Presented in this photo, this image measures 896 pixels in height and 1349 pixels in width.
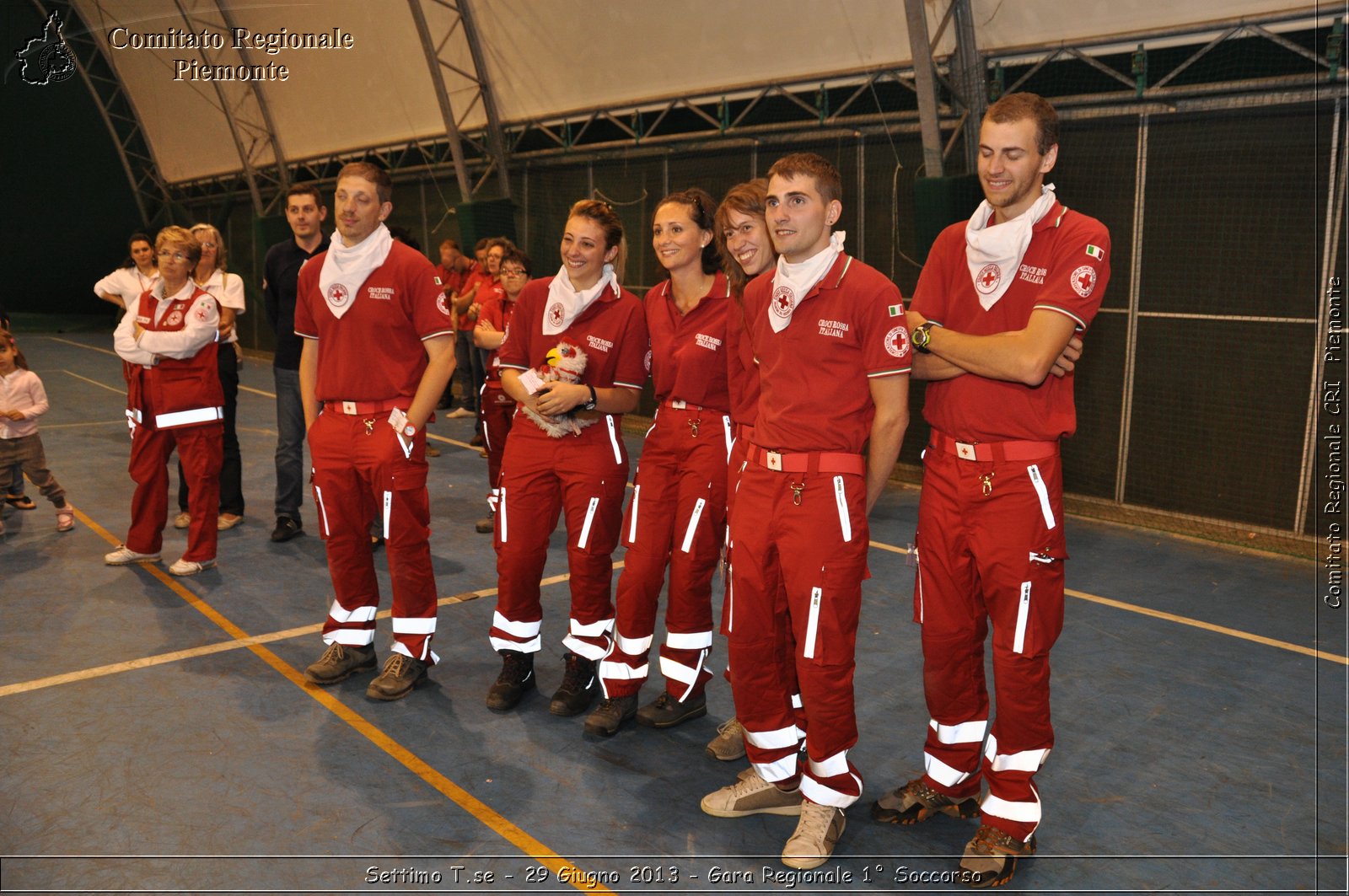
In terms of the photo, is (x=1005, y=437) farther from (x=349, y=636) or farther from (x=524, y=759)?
(x=349, y=636)

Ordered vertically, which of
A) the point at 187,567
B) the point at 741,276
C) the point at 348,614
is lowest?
the point at 187,567

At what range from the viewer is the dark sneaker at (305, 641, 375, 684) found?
5098mm

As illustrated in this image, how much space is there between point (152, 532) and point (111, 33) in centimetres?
2270

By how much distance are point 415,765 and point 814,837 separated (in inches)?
68.3

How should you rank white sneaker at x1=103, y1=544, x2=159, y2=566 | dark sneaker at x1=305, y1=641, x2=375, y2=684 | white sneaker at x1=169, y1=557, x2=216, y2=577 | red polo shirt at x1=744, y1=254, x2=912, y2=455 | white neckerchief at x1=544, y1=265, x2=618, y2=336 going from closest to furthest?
1. red polo shirt at x1=744, y1=254, x2=912, y2=455
2. white neckerchief at x1=544, y1=265, x2=618, y2=336
3. dark sneaker at x1=305, y1=641, x2=375, y2=684
4. white sneaker at x1=169, y1=557, x2=216, y2=577
5. white sneaker at x1=103, y1=544, x2=159, y2=566

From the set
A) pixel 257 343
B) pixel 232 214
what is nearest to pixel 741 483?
pixel 257 343

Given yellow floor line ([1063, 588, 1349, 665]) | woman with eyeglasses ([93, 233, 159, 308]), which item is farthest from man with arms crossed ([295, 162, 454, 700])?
woman with eyeglasses ([93, 233, 159, 308])

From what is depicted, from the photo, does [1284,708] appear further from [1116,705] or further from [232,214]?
[232,214]

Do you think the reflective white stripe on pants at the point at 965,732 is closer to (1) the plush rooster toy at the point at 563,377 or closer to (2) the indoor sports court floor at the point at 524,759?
(2) the indoor sports court floor at the point at 524,759

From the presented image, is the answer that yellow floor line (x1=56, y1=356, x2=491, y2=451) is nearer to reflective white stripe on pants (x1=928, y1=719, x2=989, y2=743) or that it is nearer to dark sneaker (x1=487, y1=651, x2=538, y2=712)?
dark sneaker (x1=487, y1=651, x2=538, y2=712)

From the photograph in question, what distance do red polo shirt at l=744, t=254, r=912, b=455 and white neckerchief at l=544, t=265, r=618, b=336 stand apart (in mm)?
1362

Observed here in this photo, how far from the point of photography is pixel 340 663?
5.15 metres

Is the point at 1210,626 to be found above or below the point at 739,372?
below

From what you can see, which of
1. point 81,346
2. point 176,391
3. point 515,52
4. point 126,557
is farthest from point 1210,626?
point 81,346
